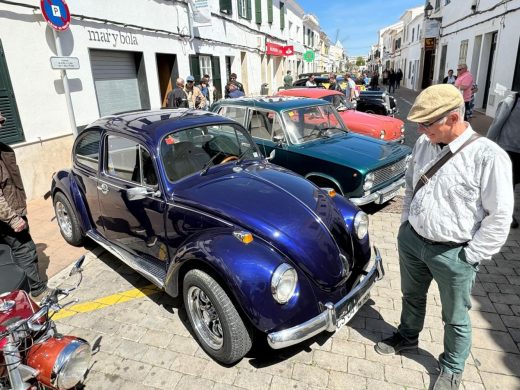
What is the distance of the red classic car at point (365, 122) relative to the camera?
25.2ft

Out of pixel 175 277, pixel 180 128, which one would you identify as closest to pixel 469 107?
pixel 180 128

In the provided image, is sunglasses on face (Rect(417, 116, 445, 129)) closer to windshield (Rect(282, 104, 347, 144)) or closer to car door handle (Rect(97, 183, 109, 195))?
car door handle (Rect(97, 183, 109, 195))

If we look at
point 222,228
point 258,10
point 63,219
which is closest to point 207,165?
point 222,228

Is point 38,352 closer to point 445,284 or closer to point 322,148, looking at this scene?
point 445,284

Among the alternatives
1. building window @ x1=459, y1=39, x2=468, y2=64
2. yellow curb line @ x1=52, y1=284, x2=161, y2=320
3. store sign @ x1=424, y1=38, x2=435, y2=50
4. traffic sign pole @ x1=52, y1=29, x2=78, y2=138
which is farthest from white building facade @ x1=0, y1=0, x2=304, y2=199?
store sign @ x1=424, y1=38, x2=435, y2=50

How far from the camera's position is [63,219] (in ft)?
16.1

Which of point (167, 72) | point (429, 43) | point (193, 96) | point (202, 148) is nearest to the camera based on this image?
point (202, 148)

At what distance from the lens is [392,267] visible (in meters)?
4.14

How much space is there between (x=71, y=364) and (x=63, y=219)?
3.38 m

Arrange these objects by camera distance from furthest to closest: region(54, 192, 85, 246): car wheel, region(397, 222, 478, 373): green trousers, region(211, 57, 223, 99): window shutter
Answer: region(211, 57, 223, 99): window shutter
region(54, 192, 85, 246): car wheel
region(397, 222, 478, 373): green trousers

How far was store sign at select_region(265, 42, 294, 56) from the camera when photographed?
21.0 metres

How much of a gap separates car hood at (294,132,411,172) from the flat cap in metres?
2.85

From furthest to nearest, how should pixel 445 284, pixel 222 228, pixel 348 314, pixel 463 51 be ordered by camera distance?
pixel 463 51 < pixel 222 228 < pixel 348 314 < pixel 445 284

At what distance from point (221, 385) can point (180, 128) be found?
7.74 ft
